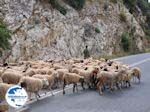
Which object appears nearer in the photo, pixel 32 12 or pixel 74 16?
pixel 32 12

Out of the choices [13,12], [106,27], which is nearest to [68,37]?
[13,12]

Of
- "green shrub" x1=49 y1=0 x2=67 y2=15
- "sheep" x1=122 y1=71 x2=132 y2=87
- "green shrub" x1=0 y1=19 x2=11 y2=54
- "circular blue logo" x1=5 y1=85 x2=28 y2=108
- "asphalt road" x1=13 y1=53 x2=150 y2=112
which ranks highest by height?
"green shrub" x1=49 y1=0 x2=67 y2=15

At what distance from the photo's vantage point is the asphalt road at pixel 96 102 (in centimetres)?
1447

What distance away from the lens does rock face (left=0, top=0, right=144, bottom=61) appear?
3394cm

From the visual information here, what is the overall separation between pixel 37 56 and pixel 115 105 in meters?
19.7

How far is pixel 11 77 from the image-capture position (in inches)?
675

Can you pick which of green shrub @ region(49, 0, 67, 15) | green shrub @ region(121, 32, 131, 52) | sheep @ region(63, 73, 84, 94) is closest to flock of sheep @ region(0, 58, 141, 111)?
sheep @ region(63, 73, 84, 94)

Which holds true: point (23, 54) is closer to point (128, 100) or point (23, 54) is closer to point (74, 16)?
point (74, 16)

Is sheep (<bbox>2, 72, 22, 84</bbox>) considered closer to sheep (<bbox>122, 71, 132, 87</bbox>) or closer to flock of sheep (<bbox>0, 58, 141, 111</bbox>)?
flock of sheep (<bbox>0, 58, 141, 111</bbox>)

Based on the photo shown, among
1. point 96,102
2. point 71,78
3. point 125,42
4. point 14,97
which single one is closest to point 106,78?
point 71,78

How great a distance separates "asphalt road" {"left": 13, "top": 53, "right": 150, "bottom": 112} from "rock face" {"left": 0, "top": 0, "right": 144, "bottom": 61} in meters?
14.1

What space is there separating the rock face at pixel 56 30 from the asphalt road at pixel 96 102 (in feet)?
46.3

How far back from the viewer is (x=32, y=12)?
36.4 metres

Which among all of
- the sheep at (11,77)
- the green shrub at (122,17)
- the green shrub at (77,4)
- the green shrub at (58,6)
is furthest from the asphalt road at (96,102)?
the green shrub at (122,17)
